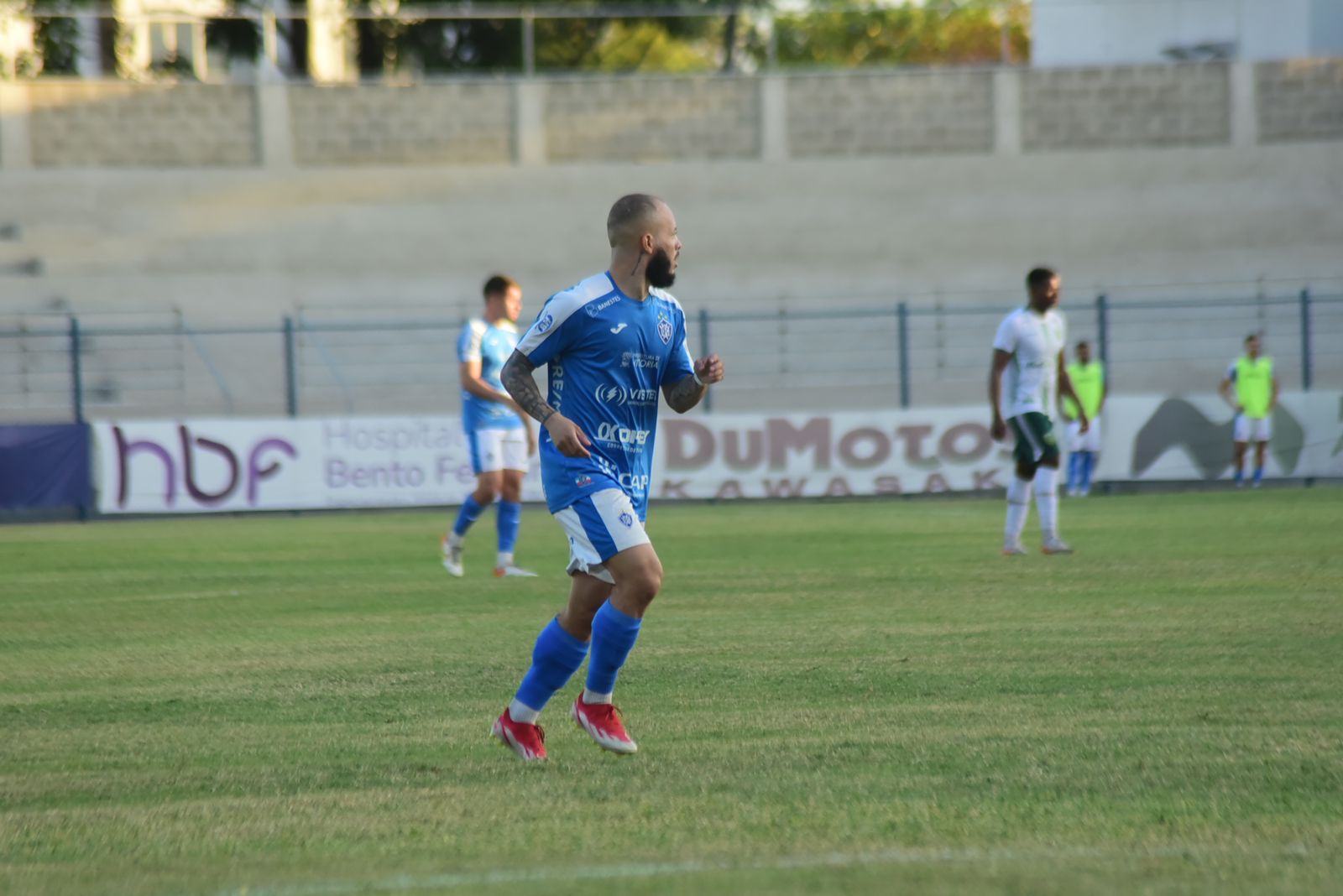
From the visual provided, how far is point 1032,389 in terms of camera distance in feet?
45.2

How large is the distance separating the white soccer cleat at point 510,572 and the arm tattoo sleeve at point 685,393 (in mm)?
6983

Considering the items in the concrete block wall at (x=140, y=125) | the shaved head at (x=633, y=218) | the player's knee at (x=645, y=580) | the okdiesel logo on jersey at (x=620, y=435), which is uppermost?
the concrete block wall at (x=140, y=125)

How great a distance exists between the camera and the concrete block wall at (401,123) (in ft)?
105

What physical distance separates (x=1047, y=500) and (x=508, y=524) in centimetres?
443

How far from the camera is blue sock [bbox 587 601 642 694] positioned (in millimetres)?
6023

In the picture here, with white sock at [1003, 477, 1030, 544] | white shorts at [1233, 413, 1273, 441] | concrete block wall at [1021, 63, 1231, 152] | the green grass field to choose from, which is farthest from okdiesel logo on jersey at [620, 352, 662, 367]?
concrete block wall at [1021, 63, 1231, 152]

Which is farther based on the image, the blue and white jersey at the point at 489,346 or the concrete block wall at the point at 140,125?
the concrete block wall at the point at 140,125

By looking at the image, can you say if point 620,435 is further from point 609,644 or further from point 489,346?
point 489,346

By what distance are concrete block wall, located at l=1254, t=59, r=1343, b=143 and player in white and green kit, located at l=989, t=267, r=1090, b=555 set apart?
69.1 feet

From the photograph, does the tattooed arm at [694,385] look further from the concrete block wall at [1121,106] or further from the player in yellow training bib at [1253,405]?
the concrete block wall at [1121,106]

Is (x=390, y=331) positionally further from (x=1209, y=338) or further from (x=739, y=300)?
(x=1209, y=338)

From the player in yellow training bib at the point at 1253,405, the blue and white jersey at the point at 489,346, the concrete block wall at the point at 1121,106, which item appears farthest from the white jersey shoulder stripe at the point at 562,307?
the concrete block wall at the point at 1121,106

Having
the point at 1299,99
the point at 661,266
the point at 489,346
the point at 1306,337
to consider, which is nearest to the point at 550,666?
the point at 661,266

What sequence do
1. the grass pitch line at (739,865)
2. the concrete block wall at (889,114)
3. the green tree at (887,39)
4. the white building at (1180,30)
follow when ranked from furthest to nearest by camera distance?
1. the green tree at (887,39)
2. the white building at (1180,30)
3. the concrete block wall at (889,114)
4. the grass pitch line at (739,865)
